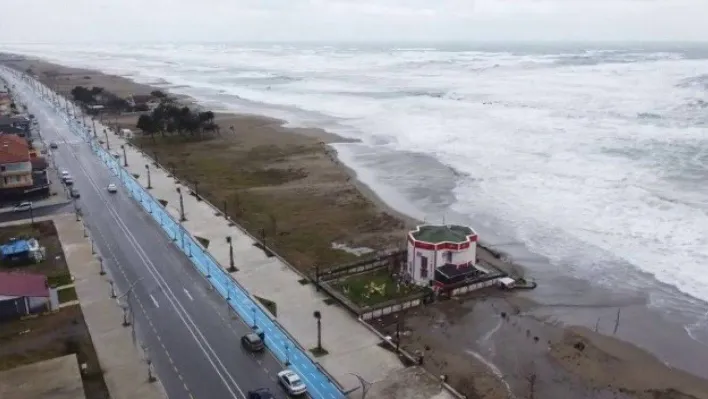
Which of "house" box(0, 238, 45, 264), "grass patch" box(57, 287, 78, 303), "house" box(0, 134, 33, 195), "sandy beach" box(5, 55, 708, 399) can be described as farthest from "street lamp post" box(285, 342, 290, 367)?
"house" box(0, 134, 33, 195)

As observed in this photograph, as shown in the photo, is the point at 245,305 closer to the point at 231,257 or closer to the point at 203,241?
the point at 231,257

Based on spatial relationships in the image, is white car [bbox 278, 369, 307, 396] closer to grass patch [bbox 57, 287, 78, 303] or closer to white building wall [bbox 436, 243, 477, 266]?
white building wall [bbox 436, 243, 477, 266]

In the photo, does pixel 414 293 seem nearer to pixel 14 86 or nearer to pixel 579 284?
pixel 579 284

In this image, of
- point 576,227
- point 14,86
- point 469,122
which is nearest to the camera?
point 576,227

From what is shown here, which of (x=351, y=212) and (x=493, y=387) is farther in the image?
(x=351, y=212)

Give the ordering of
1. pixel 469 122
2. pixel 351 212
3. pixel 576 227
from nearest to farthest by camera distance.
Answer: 1. pixel 576 227
2. pixel 351 212
3. pixel 469 122

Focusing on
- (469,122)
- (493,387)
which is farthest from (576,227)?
(469,122)

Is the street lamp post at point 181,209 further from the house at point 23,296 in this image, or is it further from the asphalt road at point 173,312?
the house at point 23,296
